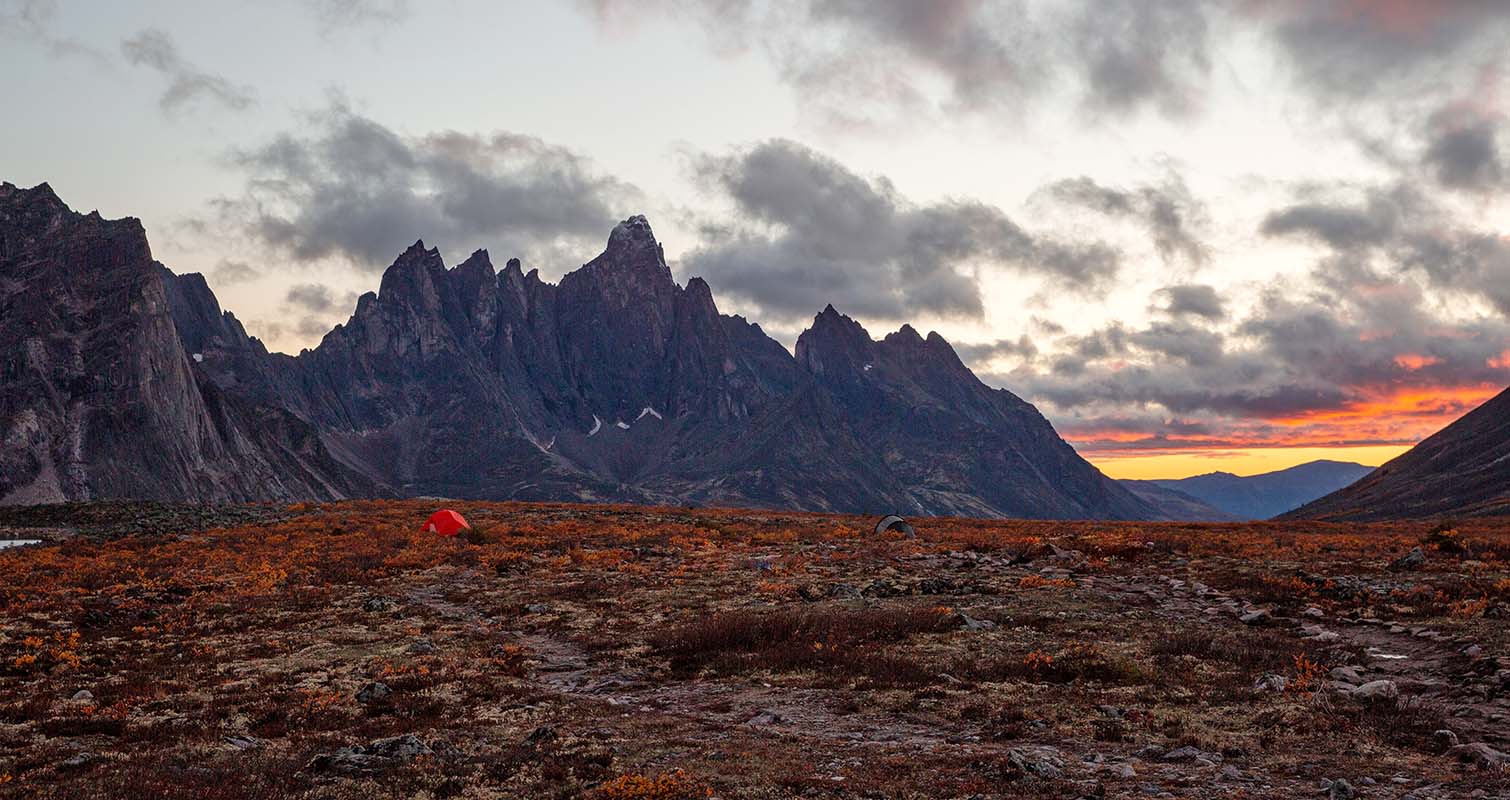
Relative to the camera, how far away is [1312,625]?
25.9 m

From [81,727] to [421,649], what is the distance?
30.8 feet

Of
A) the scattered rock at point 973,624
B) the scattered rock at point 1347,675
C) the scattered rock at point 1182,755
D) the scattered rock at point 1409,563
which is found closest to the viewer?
the scattered rock at point 1182,755

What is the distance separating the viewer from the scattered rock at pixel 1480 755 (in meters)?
13.8

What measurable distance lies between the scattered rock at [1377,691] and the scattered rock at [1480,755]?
3.00m

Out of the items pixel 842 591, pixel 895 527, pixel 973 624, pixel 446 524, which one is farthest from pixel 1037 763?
pixel 446 524

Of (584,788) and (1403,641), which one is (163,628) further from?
(1403,641)

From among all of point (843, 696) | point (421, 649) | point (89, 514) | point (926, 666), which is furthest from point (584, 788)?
point (89, 514)

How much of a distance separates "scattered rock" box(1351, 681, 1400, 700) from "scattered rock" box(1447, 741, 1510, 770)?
3.00 meters

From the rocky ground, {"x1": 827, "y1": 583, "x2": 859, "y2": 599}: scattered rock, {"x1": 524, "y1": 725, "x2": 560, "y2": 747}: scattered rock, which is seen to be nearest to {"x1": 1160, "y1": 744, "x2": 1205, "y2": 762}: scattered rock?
the rocky ground

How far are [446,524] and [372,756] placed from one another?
50.7 meters

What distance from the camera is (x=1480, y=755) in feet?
46.4

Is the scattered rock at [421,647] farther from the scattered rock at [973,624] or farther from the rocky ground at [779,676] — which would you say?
the scattered rock at [973,624]

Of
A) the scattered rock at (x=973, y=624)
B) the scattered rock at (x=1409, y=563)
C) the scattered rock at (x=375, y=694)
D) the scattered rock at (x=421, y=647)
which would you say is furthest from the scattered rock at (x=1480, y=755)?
the scattered rock at (x=421, y=647)

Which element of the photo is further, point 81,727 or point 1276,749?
point 81,727
